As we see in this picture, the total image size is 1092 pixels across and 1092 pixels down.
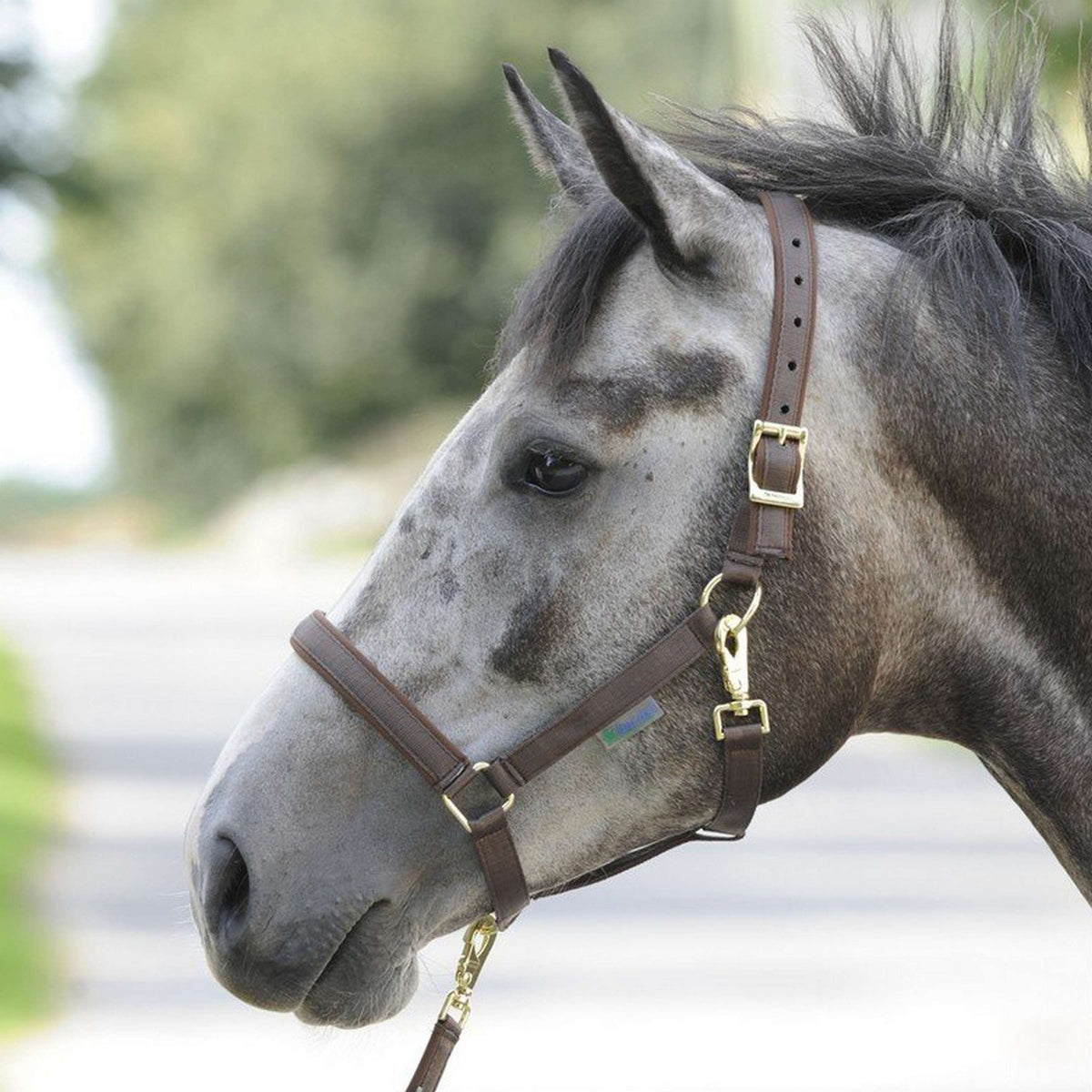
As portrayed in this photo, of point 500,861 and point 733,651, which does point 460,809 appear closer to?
point 500,861

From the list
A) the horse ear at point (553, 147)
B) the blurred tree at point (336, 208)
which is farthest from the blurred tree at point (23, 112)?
the blurred tree at point (336, 208)

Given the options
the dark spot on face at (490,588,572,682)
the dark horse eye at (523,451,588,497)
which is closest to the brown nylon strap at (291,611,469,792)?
the dark spot on face at (490,588,572,682)

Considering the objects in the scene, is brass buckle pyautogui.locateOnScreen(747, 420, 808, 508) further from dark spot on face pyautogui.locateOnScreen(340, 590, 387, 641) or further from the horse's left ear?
dark spot on face pyautogui.locateOnScreen(340, 590, 387, 641)

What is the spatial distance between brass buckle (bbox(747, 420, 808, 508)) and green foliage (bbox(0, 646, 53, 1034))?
5167 mm

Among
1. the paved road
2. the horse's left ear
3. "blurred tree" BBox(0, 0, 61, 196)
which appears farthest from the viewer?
"blurred tree" BBox(0, 0, 61, 196)

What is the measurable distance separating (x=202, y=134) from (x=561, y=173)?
43.6 meters

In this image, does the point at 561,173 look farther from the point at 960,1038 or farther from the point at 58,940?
the point at 58,940

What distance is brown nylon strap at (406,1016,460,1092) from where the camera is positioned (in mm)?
2646

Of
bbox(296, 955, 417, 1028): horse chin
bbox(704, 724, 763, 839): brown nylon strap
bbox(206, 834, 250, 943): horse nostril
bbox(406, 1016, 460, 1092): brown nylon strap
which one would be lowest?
bbox(406, 1016, 460, 1092): brown nylon strap

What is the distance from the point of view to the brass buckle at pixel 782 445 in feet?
7.92

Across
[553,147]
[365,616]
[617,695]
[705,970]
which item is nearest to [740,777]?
[617,695]

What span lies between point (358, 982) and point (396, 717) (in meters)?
0.38

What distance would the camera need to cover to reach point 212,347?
1713 inches

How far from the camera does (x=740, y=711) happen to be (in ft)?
8.00
